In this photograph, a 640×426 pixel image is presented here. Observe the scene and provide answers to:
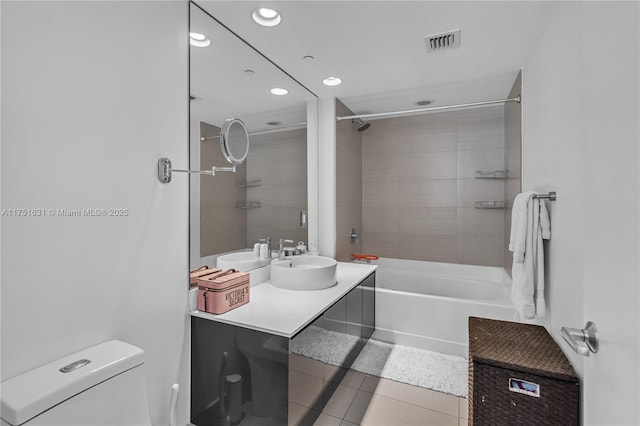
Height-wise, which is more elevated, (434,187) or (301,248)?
(434,187)

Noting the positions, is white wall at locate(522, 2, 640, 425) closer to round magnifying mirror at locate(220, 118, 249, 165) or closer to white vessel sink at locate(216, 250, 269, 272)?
round magnifying mirror at locate(220, 118, 249, 165)

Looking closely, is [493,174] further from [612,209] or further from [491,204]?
[612,209]

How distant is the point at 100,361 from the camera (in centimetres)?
107

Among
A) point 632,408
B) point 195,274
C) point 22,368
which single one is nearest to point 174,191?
point 195,274

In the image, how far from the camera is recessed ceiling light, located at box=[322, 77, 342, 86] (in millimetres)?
2513

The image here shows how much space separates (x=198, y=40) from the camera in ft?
5.50

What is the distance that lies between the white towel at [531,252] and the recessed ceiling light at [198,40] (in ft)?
6.56

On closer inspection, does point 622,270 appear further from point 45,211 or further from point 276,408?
point 45,211

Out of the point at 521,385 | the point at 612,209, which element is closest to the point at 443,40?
the point at 612,209

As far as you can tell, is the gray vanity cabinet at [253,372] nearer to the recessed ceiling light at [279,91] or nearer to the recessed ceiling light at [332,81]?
the recessed ceiling light at [279,91]

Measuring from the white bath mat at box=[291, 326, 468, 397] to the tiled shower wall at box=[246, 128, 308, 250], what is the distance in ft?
2.81

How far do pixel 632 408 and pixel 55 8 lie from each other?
1.88 m

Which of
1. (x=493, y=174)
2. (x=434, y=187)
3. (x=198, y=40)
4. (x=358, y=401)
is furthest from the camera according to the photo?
(x=434, y=187)

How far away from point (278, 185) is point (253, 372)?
144 cm
